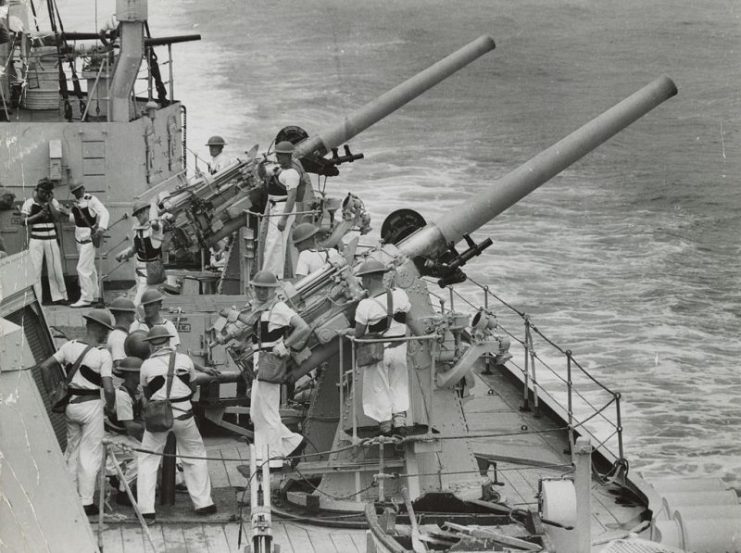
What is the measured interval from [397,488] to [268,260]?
14.1ft

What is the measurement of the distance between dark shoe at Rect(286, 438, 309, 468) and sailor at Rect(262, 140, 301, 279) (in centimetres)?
303

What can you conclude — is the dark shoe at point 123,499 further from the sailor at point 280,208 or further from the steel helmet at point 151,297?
the sailor at point 280,208

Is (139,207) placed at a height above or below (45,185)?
below

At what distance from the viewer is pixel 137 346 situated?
9.74 meters

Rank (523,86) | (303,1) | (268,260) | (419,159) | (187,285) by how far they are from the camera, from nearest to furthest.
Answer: (268,260)
(187,285)
(419,159)
(523,86)
(303,1)

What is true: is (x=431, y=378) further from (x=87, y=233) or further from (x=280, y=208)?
(x=87, y=233)

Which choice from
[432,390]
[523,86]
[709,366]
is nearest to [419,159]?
[523,86]

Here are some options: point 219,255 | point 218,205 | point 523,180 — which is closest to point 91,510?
point 523,180

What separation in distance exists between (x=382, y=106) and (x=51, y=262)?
4.24m

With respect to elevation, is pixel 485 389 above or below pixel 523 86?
above

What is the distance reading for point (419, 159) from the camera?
35656mm

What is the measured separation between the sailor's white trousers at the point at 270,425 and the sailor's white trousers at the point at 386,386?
24.0 inches

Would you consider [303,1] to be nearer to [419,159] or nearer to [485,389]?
[419,159]

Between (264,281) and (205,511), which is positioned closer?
(205,511)
